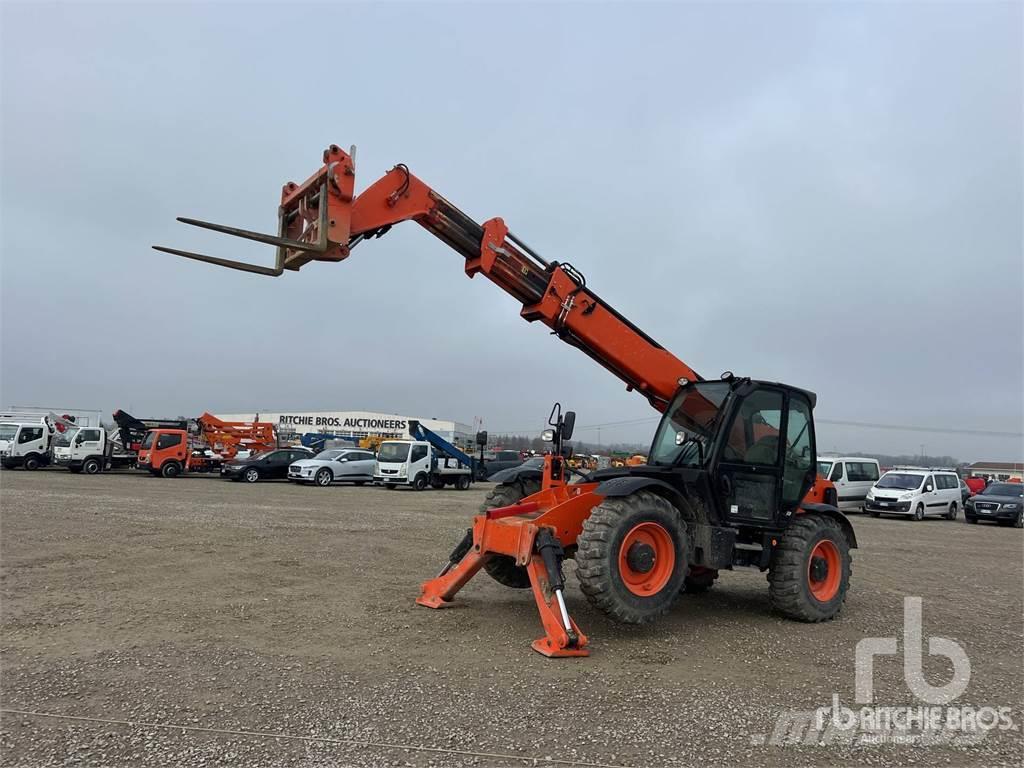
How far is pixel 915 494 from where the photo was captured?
2294 cm

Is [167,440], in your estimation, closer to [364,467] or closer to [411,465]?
[364,467]

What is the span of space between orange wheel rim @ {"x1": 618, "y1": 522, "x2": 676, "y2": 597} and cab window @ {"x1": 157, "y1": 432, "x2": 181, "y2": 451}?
27.1 m

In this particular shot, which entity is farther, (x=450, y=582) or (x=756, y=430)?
(x=756, y=430)

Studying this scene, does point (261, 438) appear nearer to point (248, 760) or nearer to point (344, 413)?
point (248, 760)

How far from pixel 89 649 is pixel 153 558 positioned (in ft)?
13.0

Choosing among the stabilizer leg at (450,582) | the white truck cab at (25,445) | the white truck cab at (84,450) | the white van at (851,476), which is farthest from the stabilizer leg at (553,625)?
the white truck cab at (25,445)

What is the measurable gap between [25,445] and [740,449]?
102 ft

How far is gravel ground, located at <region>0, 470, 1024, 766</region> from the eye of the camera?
4043 millimetres

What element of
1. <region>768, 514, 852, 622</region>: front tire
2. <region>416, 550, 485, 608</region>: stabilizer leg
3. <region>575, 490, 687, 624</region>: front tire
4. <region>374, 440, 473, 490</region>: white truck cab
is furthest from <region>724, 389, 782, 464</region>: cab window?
<region>374, 440, 473, 490</region>: white truck cab

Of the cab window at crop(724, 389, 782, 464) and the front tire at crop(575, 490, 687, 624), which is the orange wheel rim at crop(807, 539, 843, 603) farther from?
the front tire at crop(575, 490, 687, 624)

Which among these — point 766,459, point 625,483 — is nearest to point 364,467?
Answer: point 766,459

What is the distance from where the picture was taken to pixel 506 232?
24.6 feet

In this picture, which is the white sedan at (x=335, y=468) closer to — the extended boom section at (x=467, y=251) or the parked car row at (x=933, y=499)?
the parked car row at (x=933, y=499)

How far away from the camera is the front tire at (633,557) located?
19.8 ft
